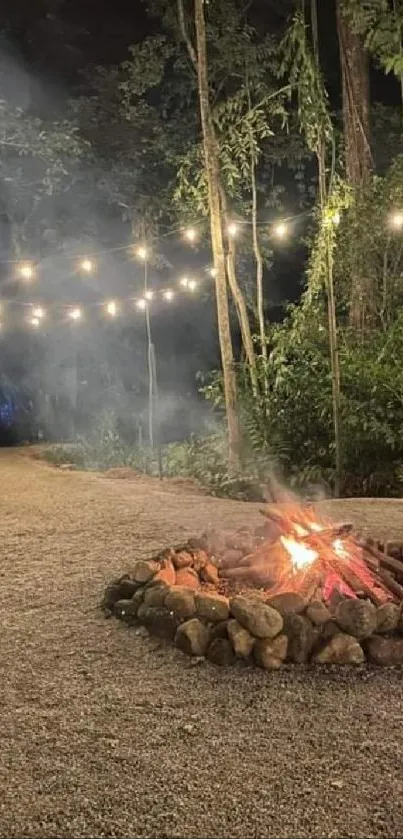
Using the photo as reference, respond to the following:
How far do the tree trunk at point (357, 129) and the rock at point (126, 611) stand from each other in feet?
23.3

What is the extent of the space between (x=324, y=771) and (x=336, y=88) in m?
14.7

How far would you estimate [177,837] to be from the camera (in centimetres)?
186

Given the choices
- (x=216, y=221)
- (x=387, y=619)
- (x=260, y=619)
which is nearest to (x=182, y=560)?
(x=260, y=619)

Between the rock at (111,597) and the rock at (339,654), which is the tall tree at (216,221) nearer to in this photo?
the rock at (111,597)

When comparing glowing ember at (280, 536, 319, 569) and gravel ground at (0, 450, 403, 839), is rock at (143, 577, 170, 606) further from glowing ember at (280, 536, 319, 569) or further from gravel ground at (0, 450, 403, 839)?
glowing ember at (280, 536, 319, 569)

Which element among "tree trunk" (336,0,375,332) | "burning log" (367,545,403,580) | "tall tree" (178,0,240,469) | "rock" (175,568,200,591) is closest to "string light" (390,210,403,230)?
"tree trunk" (336,0,375,332)

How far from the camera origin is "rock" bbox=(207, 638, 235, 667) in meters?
2.98

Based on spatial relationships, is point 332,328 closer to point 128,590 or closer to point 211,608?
point 128,590

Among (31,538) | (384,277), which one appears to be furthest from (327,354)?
(31,538)

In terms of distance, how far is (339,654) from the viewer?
116 inches

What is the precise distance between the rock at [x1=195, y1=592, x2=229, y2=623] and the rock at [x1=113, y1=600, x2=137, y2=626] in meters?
0.49

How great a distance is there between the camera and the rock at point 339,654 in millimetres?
2951

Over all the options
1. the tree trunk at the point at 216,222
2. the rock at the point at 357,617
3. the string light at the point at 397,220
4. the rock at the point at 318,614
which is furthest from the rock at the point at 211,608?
the string light at the point at 397,220

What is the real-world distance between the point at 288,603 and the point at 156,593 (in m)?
0.74
